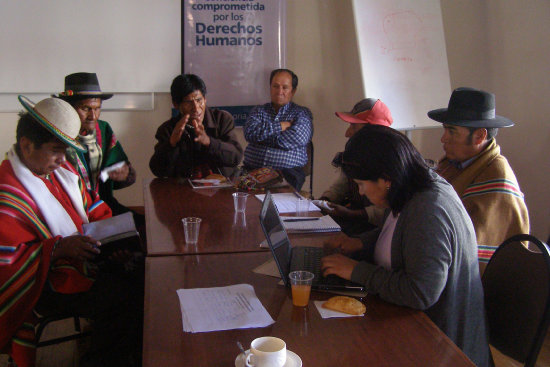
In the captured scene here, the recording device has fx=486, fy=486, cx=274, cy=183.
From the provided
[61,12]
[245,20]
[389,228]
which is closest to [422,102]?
[245,20]

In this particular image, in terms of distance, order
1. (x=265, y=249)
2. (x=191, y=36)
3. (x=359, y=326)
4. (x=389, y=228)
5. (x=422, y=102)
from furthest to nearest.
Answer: (x=191, y=36) → (x=422, y=102) → (x=265, y=249) → (x=389, y=228) → (x=359, y=326)

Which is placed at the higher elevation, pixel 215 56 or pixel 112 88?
pixel 215 56

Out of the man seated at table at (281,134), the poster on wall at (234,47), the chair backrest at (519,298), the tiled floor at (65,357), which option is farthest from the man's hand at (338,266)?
the poster on wall at (234,47)

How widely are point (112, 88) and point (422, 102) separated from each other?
2.42 m

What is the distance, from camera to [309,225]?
1.92m

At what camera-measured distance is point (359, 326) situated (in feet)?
3.78

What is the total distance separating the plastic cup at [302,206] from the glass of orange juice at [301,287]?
857 millimetres

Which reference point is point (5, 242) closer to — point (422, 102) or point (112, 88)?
point (112, 88)

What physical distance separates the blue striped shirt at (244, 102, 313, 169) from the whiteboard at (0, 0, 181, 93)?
967mm

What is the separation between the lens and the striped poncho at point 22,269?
5.02ft

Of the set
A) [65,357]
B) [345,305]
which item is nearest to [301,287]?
[345,305]

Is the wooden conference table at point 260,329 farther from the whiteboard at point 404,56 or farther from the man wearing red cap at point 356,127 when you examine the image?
the whiteboard at point 404,56

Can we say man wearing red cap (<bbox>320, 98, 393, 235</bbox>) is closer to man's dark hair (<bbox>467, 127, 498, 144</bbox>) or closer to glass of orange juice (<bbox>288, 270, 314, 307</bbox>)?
man's dark hair (<bbox>467, 127, 498, 144</bbox>)

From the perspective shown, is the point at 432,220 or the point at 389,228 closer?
the point at 432,220
